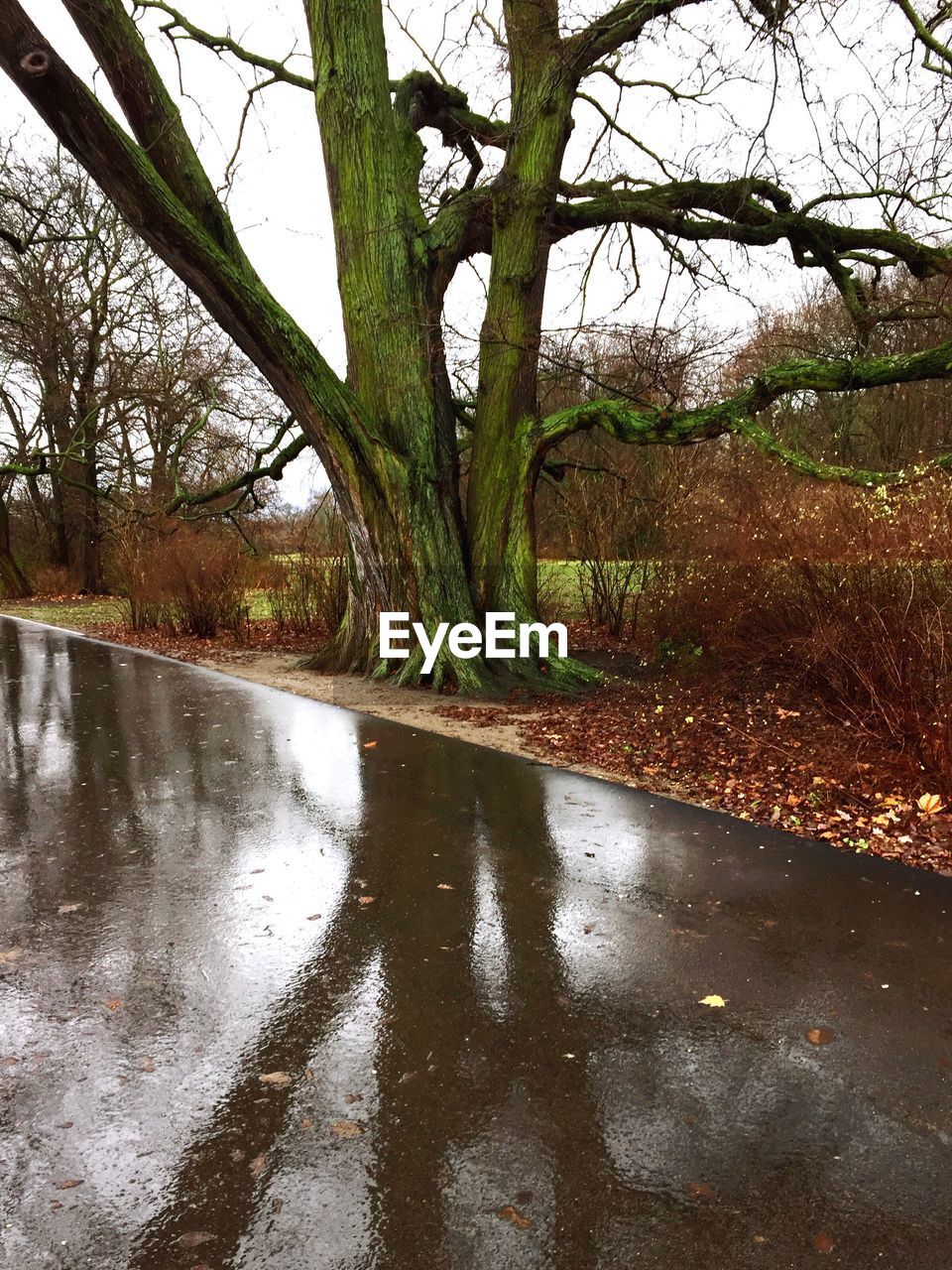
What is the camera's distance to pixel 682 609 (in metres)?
9.70

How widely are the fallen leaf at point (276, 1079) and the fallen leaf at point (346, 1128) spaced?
270 mm

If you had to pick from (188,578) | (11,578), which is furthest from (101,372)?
(188,578)

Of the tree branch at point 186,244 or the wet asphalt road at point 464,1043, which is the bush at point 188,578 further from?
the wet asphalt road at point 464,1043

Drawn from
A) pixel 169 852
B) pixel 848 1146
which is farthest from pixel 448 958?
pixel 169 852

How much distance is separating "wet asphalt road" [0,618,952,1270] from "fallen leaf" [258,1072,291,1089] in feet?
0.05

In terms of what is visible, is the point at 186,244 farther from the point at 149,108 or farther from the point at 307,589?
the point at 307,589

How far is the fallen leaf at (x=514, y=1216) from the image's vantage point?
2.28m

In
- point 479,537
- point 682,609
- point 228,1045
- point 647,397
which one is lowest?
point 228,1045

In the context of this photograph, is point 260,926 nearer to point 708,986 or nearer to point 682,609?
point 708,986

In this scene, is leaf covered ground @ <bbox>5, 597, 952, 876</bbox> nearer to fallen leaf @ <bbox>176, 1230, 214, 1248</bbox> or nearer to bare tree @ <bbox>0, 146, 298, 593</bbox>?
fallen leaf @ <bbox>176, 1230, 214, 1248</bbox>

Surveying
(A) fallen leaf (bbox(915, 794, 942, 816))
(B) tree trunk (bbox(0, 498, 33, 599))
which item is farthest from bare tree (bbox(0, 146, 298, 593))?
(A) fallen leaf (bbox(915, 794, 942, 816))

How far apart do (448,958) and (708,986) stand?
1055mm

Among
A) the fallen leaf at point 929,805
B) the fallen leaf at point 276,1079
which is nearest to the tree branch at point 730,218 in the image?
the fallen leaf at point 929,805

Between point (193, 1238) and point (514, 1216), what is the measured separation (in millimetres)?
820
